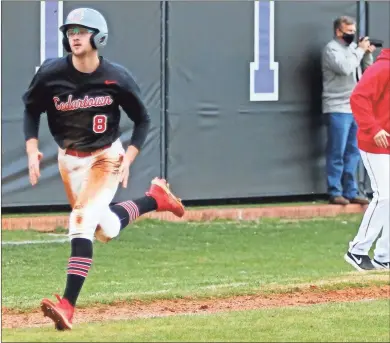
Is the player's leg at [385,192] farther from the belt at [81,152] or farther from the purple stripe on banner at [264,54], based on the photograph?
the purple stripe on banner at [264,54]

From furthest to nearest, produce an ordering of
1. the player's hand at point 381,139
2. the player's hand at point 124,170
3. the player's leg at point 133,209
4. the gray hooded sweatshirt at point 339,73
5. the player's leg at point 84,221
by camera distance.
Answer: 1. the gray hooded sweatshirt at point 339,73
2. the player's hand at point 381,139
3. the player's leg at point 133,209
4. the player's hand at point 124,170
5. the player's leg at point 84,221

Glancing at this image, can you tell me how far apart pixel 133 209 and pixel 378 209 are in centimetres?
255

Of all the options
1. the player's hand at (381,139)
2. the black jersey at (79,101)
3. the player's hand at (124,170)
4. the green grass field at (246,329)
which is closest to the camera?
the green grass field at (246,329)

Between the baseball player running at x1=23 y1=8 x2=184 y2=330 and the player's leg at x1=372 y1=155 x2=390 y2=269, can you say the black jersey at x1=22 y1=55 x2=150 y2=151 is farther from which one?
the player's leg at x1=372 y1=155 x2=390 y2=269

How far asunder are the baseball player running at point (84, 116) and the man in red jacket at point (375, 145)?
9.09 ft

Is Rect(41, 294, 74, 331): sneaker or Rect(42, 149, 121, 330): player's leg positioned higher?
Rect(42, 149, 121, 330): player's leg

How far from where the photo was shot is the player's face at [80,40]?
7848 mm

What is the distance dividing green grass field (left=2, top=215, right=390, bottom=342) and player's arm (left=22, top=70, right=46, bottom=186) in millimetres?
1070

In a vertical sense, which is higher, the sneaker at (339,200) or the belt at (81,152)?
the belt at (81,152)

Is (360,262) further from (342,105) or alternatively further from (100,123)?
(342,105)

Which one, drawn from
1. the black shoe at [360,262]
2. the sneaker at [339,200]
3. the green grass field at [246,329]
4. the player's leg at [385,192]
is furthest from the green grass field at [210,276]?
the player's leg at [385,192]

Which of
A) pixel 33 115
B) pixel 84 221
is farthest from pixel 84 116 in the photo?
pixel 84 221

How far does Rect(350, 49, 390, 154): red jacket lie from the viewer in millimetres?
10367

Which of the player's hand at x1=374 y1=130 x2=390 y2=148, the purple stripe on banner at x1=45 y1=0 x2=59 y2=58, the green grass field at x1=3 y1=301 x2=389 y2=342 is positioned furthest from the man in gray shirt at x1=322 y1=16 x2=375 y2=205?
the green grass field at x1=3 y1=301 x2=389 y2=342
